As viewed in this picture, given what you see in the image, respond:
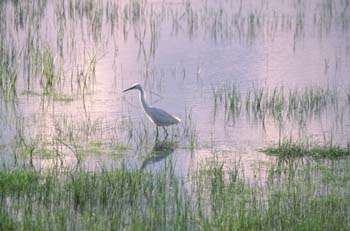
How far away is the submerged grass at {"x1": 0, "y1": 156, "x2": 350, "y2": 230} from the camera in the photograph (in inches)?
269

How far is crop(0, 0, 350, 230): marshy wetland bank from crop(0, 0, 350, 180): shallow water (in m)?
0.04

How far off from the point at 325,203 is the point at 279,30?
1020 centimetres

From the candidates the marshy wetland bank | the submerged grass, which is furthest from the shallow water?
the submerged grass

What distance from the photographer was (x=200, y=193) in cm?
783

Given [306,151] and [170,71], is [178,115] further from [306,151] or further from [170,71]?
[170,71]

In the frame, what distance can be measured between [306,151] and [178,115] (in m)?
2.40

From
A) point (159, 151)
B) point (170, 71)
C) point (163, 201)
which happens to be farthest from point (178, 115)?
point (163, 201)

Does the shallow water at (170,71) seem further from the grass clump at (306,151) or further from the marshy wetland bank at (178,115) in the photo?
the grass clump at (306,151)

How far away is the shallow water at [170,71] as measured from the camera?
995 cm

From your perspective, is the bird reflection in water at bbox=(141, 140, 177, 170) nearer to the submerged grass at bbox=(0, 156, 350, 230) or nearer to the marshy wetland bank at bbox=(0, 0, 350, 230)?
the marshy wetland bank at bbox=(0, 0, 350, 230)

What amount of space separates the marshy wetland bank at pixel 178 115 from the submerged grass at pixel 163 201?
0.06 feet

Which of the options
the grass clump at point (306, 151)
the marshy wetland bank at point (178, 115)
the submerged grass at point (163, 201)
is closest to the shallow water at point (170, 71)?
the marshy wetland bank at point (178, 115)

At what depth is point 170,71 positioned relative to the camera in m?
13.9

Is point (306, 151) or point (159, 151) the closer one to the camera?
point (306, 151)
